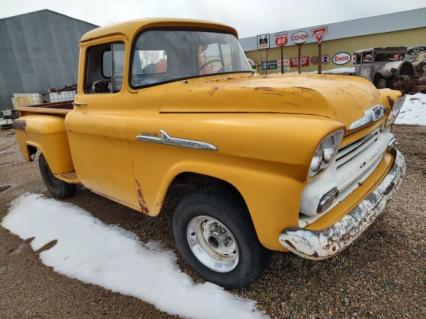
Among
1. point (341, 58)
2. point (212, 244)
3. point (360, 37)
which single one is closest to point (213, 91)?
point (212, 244)

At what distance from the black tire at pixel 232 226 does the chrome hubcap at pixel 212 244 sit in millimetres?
48

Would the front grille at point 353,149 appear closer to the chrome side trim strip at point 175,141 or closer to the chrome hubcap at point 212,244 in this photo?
the chrome side trim strip at point 175,141

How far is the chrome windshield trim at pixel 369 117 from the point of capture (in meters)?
2.15

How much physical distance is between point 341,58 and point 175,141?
23.8m

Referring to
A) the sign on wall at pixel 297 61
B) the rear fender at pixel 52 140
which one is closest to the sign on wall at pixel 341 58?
the sign on wall at pixel 297 61

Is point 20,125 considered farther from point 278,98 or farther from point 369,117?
point 369,117

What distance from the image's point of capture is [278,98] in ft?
6.93

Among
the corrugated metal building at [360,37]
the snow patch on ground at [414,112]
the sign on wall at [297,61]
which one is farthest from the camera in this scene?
the sign on wall at [297,61]

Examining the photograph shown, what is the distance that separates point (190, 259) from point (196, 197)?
605 millimetres

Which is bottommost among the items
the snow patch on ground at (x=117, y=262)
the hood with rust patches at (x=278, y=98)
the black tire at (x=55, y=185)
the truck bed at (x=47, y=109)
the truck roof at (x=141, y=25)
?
the snow patch on ground at (x=117, y=262)

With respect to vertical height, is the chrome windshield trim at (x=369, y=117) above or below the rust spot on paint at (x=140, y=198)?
above

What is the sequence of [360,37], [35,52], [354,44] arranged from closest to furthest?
[35,52] < [360,37] < [354,44]

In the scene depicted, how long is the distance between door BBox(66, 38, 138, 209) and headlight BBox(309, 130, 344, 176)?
5.25ft

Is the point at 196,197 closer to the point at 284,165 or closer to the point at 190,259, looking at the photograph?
the point at 190,259
